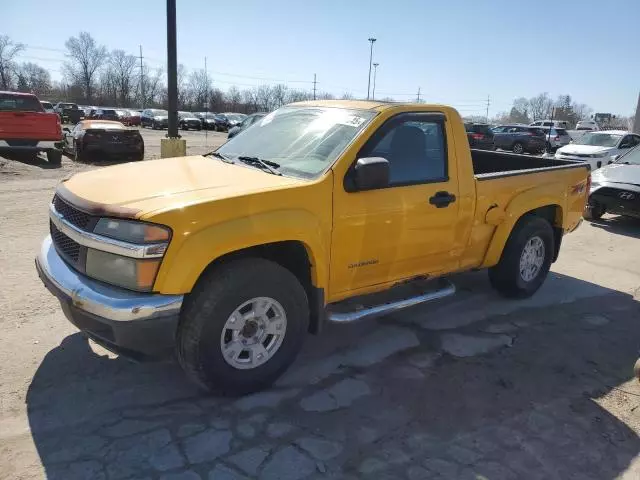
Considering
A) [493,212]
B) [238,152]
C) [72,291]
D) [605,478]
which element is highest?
[238,152]

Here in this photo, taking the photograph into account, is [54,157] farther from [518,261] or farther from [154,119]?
[154,119]

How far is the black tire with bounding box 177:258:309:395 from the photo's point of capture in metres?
3.08

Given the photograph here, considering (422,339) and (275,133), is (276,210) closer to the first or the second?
(275,133)

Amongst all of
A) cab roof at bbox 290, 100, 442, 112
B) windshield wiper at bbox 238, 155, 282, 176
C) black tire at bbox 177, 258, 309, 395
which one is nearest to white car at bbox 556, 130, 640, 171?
cab roof at bbox 290, 100, 442, 112

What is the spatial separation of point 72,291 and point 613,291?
19.0ft

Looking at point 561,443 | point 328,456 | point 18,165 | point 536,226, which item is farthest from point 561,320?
point 18,165

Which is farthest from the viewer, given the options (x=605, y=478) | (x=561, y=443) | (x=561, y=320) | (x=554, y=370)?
(x=561, y=320)

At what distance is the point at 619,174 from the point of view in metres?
9.69

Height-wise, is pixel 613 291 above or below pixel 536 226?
below

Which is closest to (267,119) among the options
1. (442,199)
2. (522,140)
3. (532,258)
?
(442,199)

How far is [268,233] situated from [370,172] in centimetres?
84

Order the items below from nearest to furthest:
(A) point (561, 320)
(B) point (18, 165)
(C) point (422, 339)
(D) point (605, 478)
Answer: (D) point (605, 478) < (C) point (422, 339) < (A) point (561, 320) < (B) point (18, 165)

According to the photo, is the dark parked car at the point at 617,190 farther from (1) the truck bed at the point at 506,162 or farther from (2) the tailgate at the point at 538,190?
(2) the tailgate at the point at 538,190

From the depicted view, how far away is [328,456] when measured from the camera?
2926 millimetres
